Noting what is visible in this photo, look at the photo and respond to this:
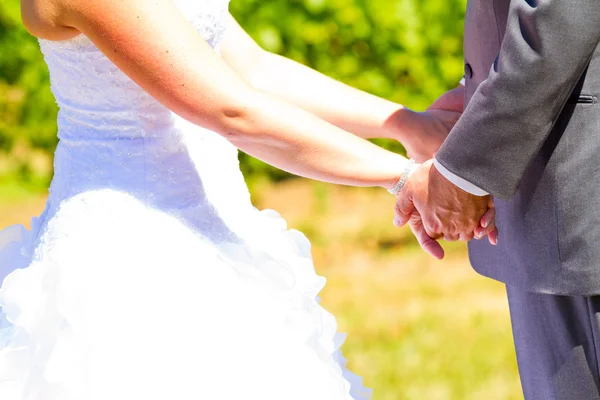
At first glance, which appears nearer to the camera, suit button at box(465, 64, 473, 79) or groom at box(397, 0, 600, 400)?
groom at box(397, 0, 600, 400)

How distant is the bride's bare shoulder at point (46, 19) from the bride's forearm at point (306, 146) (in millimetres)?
421

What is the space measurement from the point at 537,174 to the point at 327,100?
83cm

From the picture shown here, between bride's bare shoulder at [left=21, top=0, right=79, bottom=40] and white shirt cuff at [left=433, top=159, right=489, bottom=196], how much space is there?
90cm

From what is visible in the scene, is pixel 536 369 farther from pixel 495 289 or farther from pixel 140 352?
pixel 495 289

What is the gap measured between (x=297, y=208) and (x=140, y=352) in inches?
161

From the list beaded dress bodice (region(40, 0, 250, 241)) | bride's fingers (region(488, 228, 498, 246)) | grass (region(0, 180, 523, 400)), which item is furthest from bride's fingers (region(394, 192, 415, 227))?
grass (region(0, 180, 523, 400))

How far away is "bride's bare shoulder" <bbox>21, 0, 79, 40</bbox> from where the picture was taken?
6.95ft

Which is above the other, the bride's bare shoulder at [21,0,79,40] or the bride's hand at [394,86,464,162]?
the bride's bare shoulder at [21,0,79,40]

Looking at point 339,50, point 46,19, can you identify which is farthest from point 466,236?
point 339,50

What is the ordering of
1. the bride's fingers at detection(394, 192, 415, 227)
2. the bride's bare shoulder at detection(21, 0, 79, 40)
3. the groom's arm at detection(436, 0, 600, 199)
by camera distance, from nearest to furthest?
1. the groom's arm at detection(436, 0, 600, 199)
2. the bride's bare shoulder at detection(21, 0, 79, 40)
3. the bride's fingers at detection(394, 192, 415, 227)

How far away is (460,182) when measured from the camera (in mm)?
2301

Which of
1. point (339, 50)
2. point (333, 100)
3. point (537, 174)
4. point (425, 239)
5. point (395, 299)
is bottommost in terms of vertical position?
point (395, 299)

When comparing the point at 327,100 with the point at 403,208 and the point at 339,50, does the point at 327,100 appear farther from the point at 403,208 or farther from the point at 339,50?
the point at 339,50

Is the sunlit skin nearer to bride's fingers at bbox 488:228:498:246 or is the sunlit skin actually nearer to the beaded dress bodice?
the beaded dress bodice
